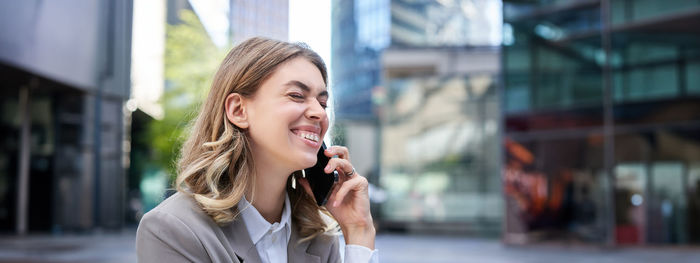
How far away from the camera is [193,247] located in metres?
1.69

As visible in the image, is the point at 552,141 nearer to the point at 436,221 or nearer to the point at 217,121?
the point at 436,221

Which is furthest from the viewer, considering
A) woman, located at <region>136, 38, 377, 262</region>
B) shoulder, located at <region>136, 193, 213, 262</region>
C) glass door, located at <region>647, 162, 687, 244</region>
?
glass door, located at <region>647, 162, 687, 244</region>

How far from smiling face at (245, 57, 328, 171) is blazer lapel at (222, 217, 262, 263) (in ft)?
0.70

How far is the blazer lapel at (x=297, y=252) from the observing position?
6.78 feet

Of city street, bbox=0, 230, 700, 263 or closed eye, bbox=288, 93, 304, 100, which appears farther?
city street, bbox=0, 230, 700, 263

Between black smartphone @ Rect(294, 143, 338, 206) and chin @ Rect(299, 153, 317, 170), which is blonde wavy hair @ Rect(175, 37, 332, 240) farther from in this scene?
black smartphone @ Rect(294, 143, 338, 206)

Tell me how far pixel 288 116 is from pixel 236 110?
160mm

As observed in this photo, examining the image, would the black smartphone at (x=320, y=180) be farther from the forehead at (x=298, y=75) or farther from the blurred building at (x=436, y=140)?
the blurred building at (x=436, y=140)

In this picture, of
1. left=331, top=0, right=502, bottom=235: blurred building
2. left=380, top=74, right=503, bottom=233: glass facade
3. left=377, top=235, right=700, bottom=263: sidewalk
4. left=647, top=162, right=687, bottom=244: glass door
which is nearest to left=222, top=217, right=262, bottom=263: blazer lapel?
left=377, top=235, right=700, bottom=263: sidewalk

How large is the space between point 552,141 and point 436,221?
6320 millimetres

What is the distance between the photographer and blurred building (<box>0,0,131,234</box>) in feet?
52.1

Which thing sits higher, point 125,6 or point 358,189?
point 125,6

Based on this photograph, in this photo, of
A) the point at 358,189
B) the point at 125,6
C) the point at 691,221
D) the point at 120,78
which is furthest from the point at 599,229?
the point at 358,189

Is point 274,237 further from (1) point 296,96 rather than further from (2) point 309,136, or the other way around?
(1) point 296,96
